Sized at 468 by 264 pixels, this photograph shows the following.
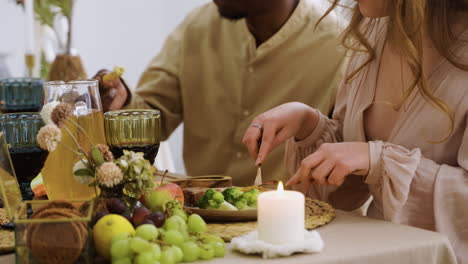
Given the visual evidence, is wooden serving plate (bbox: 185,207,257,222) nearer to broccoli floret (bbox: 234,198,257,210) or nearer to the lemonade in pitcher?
broccoli floret (bbox: 234,198,257,210)

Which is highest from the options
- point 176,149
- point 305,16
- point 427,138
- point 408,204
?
point 305,16

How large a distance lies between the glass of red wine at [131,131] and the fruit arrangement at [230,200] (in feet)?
0.55

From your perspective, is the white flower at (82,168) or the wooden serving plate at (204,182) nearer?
the white flower at (82,168)

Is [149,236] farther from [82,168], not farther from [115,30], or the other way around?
[115,30]

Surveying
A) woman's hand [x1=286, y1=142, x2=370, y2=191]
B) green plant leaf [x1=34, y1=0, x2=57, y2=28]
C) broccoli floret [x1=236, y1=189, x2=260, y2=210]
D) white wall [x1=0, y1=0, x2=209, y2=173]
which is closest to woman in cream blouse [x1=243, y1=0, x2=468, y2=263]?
woman's hand [x1=286, y1=142, x2=370, y2=191]

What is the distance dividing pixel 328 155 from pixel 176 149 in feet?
Answer: 11.8

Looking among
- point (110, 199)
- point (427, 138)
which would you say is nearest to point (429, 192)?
point (427, 138)

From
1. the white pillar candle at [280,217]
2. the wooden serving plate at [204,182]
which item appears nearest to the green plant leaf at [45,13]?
the wooden serving plate at [204,182]

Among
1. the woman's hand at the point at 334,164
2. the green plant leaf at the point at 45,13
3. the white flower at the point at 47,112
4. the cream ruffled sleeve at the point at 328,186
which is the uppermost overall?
the green plant leaf at the point at 45,13

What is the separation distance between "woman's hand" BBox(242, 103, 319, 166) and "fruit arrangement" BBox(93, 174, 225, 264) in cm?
35

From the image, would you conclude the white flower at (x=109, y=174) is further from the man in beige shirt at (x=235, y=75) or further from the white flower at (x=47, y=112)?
the man in beige shirt at (x=235, y=75)

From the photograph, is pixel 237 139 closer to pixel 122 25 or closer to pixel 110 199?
pixel 110 199

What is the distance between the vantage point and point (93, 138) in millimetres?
1249

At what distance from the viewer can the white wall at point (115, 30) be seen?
190 inches
